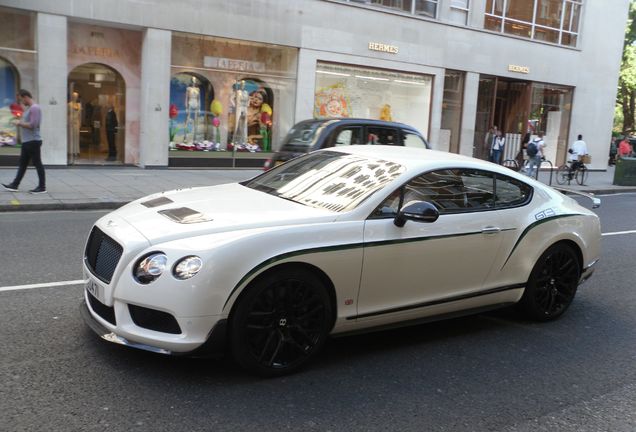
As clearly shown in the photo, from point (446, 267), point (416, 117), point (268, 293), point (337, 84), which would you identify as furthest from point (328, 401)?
point (416, 117)

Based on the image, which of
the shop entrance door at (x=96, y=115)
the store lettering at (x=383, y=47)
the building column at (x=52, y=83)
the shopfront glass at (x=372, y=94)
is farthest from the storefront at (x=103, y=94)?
the store lettering at (x=383, y=47)

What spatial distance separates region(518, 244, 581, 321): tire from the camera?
533 centimetres

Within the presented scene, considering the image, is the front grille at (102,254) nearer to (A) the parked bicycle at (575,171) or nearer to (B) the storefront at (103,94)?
(B) the storefront at (103,94)

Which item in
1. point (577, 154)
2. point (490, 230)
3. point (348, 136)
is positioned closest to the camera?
point (490, 230)

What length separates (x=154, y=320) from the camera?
12.1 ft

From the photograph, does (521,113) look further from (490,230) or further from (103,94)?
(490,230)

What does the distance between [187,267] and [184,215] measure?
0.65 meters

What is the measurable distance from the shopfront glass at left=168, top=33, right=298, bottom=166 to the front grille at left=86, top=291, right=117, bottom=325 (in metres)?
14.3

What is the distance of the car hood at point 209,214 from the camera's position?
3887mm

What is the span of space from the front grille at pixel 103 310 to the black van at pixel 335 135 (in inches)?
253

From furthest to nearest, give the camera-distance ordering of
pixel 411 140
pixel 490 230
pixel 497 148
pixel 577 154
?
pixel 497 148, pixel 577 154, pixel 411 140, pixel 490 230

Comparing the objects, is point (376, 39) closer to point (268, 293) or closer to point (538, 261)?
point (538, 261)

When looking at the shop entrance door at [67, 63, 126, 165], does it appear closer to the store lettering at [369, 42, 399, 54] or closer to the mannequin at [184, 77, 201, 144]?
the mannequin at [184, 77, 201, 144]

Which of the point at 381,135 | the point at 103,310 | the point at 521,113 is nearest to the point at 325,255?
the point at 103,310
